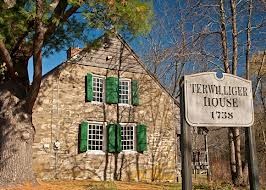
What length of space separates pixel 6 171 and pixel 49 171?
14.8ft

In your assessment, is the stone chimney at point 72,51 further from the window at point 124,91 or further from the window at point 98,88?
the window at point 124,91

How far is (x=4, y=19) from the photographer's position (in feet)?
33.4

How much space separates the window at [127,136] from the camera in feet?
59.4

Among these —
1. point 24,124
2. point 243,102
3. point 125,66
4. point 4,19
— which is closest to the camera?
point 243,102

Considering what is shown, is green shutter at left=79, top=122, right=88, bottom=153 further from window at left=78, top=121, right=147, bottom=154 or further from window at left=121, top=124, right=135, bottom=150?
window at left=121, top=124, right=135, bottom=150

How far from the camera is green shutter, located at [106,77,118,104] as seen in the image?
1791 centimetres

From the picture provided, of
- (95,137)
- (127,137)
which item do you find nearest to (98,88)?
(95,137)

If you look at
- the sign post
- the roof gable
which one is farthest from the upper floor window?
the sign post

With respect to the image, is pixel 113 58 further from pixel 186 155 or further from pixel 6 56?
pixel 186 155

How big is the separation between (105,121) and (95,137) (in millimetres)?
949

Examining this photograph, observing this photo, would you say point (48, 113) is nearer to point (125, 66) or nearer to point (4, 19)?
point (125, 66)

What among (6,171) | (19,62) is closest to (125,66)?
(19,62)

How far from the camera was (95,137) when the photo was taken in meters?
17.4

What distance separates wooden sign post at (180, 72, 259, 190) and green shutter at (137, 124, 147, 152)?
1295 centimetres
